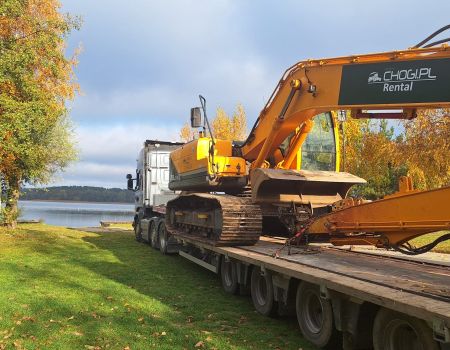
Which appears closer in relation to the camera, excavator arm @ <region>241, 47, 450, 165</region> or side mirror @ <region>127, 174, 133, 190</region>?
excavator arm @ <region>241, 47, 450, 165</region>

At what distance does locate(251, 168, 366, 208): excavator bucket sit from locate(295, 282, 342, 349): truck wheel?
2910 mm

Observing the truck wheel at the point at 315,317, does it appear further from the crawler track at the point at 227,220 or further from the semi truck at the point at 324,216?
the crawler track at the point at 227,220

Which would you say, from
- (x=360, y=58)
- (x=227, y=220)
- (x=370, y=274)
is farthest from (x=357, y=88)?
(x=227, y=220)

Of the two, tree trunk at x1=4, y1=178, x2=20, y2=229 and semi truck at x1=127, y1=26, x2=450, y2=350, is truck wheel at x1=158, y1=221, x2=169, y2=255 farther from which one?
tree trunk at x1=4, y1=178, x2=20, y2=229

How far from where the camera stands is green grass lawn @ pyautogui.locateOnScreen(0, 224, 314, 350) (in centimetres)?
627

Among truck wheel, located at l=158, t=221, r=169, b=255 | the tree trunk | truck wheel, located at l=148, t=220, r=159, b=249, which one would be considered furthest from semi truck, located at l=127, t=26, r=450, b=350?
the tree trunk

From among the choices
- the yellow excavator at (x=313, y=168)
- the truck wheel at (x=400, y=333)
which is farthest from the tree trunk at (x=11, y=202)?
the truck wheel at (x=400, y=333)

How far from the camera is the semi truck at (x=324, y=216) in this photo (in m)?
5.27

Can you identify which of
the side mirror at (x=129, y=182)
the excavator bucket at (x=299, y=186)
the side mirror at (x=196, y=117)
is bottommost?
the excavator bucket at (x=299, y=186)

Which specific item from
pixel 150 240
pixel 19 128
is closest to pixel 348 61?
pixel 19 128

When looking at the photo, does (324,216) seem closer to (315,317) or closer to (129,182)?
(315,317)

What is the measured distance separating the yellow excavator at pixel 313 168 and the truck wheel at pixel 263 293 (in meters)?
1.13

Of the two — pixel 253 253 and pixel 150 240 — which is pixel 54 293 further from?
pixel 150 240

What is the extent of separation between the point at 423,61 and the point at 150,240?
13.5m
